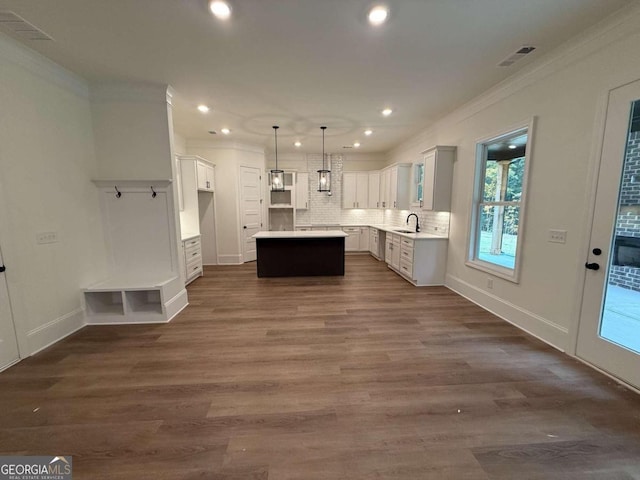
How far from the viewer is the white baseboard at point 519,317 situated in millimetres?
2605

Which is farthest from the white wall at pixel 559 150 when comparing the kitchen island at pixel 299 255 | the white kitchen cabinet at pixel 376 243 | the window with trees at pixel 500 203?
the white kitchen cabinet at pixel 376 243

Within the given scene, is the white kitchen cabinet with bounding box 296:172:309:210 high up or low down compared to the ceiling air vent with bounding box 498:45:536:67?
down

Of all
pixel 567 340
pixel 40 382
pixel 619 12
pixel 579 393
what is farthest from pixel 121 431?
pixel 619 12

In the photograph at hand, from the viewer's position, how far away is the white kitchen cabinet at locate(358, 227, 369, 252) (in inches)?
303

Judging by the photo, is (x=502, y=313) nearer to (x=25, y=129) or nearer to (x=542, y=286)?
(x=542, y=286)

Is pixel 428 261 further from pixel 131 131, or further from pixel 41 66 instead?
pixel 41 66

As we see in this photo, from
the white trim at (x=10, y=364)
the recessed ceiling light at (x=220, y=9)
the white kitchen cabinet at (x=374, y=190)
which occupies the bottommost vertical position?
the white trim at (x=10, y=364)

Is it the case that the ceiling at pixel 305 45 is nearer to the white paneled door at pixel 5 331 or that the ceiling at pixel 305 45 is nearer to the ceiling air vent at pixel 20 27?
the ceiling air vent at pixel 20 27

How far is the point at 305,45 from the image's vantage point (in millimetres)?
2447

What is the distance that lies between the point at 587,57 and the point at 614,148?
3.11 feet

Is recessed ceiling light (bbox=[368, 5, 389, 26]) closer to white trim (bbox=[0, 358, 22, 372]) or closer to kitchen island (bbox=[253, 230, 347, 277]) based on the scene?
kitchen island (bbox=[253, 230, 347, 277])

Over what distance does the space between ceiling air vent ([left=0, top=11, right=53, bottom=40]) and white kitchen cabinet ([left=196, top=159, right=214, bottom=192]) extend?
292 cm

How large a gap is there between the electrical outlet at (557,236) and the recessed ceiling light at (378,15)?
2695mm

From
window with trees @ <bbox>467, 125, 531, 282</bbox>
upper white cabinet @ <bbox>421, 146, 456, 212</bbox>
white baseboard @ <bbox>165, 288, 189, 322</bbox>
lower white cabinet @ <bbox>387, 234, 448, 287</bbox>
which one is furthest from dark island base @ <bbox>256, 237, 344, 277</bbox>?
window with trees @ <bbox>467, 125, 531, 282</bbox>
